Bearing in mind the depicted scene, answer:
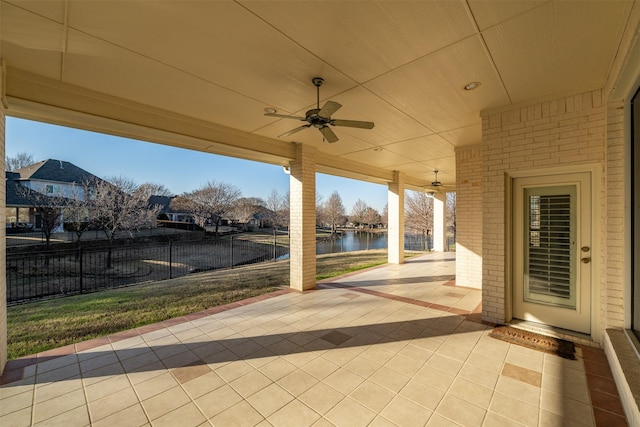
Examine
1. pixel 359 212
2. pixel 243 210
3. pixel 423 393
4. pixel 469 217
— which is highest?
pixel 359 212

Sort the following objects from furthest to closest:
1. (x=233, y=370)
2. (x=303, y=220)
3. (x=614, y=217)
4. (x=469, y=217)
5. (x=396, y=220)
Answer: (x=396, y=220), (x=469, y=217), (x=303, y=220), (x=614, y=217), (x=233, y=370)

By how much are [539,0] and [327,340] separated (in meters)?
3.57

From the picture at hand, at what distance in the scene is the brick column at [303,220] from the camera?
207 inches

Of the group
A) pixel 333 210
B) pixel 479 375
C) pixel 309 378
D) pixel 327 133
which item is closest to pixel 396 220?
pixel 327 133

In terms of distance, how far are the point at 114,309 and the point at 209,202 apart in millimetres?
18013

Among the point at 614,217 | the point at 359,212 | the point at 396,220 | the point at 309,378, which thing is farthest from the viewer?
the point at 359,212

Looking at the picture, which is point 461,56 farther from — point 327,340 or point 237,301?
point 237,301

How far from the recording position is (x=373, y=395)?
2.12m

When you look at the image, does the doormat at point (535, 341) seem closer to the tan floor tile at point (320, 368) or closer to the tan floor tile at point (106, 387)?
the tan floor tile at point (320, 368)

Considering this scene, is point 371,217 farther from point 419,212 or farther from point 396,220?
point 396,220

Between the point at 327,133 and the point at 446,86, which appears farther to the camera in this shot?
the point at 327,133

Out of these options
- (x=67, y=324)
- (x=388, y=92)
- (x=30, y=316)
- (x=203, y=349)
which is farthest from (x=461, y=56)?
(x=30, y=316)

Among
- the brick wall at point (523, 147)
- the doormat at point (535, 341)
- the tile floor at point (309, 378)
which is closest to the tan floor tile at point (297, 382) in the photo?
the tile floor at point (309, 378)

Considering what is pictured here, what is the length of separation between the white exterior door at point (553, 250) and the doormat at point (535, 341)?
36cm
